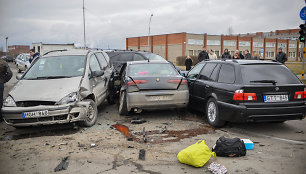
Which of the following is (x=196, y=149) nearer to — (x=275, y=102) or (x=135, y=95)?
(x=275, y=102)

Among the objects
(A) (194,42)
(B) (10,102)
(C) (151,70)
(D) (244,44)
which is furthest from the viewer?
(D) (244,44)

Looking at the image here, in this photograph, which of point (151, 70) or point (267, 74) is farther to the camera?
point (151, 70)

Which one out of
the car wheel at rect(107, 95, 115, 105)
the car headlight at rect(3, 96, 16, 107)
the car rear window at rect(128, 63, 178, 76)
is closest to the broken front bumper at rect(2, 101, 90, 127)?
the car headlight at rect(3, 96, 16, 107)

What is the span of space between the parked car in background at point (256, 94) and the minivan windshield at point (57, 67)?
11.6ft

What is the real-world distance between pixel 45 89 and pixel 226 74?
164 inches

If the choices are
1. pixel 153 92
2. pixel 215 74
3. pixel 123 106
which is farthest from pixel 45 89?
pixel 215 74

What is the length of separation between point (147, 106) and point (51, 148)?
8.35 feet

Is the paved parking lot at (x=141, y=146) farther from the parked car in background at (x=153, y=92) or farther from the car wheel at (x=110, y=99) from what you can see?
the car wheel at (x=110, y=99)

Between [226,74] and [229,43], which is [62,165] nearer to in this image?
[226,74]

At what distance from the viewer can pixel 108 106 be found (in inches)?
346

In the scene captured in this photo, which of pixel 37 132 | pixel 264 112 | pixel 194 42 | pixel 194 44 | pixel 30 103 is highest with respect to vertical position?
pixel 194 42

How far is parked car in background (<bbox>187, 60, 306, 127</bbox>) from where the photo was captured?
17.6 feet

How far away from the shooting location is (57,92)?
18.6 feet

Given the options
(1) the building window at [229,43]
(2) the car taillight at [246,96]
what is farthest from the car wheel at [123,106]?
(1) the building window at [229,43]
